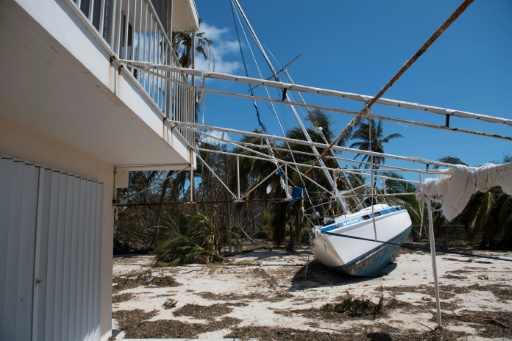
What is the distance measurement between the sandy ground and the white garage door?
167 cm

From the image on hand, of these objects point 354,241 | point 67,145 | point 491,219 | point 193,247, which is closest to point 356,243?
point 354,241

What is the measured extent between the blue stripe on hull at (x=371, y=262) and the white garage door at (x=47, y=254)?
790cm

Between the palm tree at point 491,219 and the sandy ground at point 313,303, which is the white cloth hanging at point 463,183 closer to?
the sandy ground at point 313,303

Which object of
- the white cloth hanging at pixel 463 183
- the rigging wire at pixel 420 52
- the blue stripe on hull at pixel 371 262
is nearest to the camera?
the rigging wire at pixel 420 52

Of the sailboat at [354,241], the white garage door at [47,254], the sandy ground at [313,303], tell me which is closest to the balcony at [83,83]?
the white garage door at [47,254]

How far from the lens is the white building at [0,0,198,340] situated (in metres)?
2.29

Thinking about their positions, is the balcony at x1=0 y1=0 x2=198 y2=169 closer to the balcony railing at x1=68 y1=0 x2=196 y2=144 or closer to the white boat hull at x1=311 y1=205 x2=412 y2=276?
the balcony railing at x1=68 y1=0 x2=196 y2=144

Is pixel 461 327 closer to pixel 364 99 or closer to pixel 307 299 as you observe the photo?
pixel 307 299

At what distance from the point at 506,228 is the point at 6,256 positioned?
22.2 m

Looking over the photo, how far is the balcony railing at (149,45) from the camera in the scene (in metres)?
3.31

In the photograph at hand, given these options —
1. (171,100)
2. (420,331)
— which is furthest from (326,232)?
(171,100)

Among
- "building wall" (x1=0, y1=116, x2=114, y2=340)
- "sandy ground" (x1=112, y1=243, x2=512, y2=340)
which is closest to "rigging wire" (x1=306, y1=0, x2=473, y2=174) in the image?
"building wall" (x1=0, y1=116, x2=114, y2=340)

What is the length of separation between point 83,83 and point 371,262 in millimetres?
10788

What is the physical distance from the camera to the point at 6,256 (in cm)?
331
